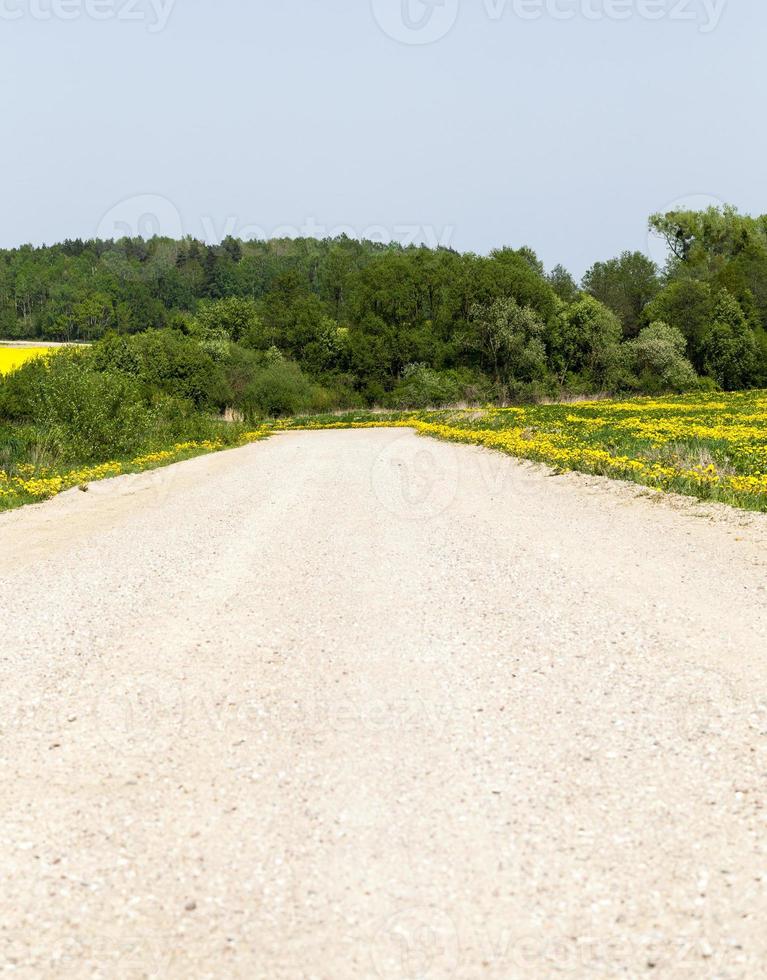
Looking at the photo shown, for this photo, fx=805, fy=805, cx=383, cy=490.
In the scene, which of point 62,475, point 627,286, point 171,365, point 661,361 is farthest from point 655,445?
point 627,286

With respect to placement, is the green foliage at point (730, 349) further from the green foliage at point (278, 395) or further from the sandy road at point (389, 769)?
the sandy road at point (389, 769)

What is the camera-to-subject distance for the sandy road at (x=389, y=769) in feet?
9.23

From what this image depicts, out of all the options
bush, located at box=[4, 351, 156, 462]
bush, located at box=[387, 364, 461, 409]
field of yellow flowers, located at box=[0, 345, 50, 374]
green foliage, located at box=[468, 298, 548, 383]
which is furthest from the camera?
green foliage, located at box=[468, 298, 548, 383]

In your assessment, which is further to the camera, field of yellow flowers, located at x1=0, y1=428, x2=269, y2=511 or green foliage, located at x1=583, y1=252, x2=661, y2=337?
green foliage, located at x1=583, y1=252, x2=661, y2=337

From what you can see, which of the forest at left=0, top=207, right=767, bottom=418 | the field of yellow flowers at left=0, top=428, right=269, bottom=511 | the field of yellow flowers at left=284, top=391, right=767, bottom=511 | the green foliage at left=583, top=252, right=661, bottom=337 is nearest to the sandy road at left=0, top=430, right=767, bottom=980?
the field of yellow flowers at left=284, top=391, right=767, bottom=511

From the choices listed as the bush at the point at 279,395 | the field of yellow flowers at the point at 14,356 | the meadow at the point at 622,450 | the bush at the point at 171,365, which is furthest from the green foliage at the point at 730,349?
Answer: the field of yellow flowers at the point at 14,356

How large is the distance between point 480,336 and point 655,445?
51.6 meters

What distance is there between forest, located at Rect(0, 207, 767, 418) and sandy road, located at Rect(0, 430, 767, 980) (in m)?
42.7

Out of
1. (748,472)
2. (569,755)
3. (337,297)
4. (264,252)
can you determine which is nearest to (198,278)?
(264,252)

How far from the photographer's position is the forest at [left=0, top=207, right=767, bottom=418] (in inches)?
2317

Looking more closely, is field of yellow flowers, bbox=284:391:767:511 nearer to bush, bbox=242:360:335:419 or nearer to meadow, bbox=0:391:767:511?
meadow, bbox=0:391:767:511

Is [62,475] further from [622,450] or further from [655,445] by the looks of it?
[655,445]

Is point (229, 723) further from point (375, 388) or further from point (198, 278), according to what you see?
point (198, 278)

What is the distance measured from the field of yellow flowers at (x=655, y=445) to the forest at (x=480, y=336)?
24.5m
